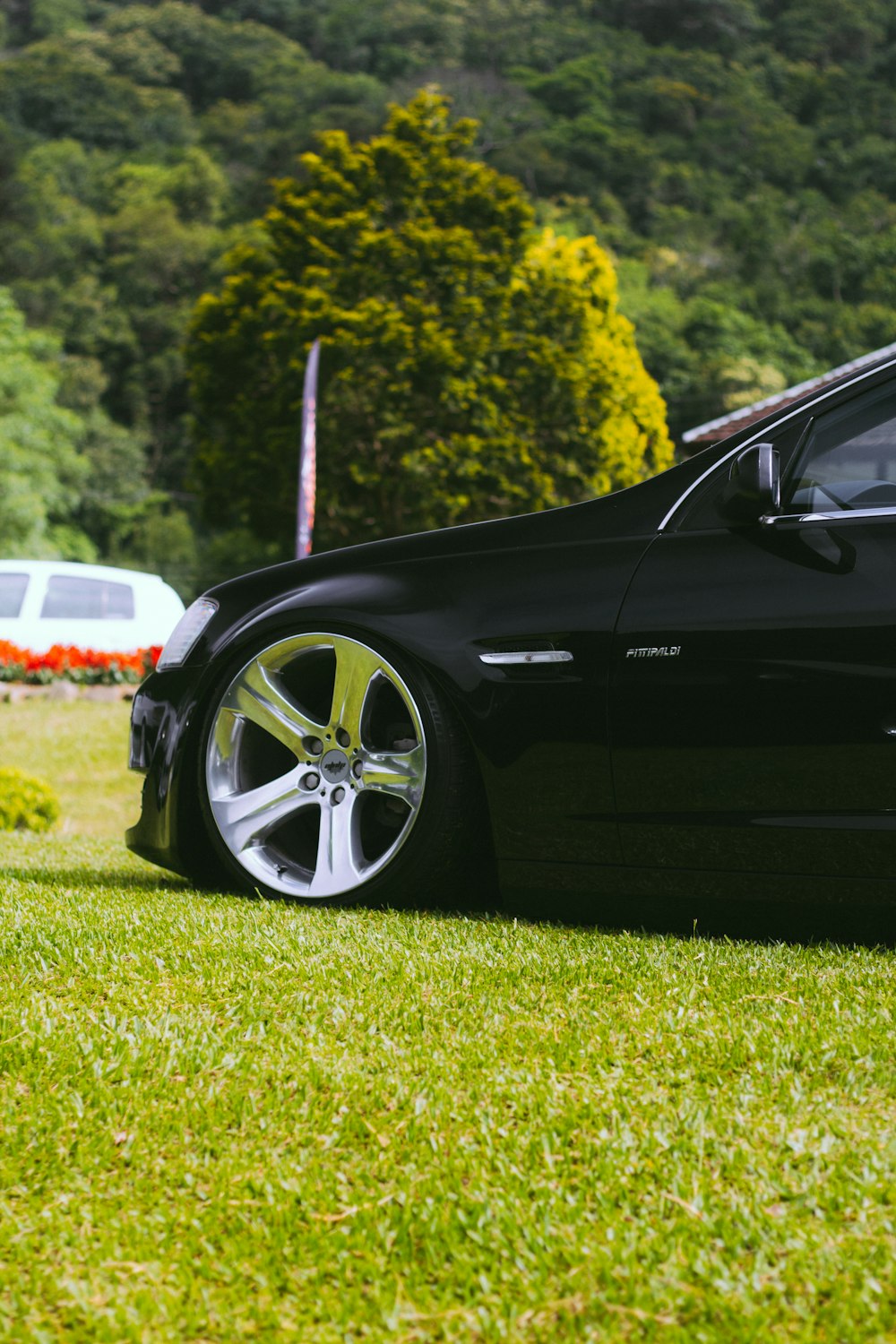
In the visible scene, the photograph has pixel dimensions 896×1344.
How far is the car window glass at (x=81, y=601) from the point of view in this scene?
15680mm

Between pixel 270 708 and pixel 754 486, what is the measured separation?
4.94 ft

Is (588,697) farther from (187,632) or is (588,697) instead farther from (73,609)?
(73,609)

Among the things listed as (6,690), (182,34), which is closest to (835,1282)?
(6,690)

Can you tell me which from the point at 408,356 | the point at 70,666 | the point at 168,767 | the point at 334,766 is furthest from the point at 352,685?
the point at 408,356

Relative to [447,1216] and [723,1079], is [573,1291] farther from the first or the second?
[723,1079]

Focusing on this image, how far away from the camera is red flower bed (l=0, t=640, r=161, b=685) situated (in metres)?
14.4

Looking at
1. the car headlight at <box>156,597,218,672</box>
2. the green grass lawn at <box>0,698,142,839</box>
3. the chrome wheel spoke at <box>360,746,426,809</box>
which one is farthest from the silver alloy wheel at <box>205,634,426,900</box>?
the green grass lawn at <box>0,698,142,839</box>

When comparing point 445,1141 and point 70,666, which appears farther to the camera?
point 70,666

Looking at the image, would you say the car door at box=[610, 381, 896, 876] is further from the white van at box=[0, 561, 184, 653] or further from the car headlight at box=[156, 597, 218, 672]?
the white van at box=[0, 561, 184, 653]

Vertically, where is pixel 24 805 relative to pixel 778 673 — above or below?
below

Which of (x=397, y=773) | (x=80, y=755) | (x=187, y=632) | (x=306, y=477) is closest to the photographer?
(x=397, y=773)

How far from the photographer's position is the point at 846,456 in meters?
3.49

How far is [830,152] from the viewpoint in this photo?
78.6 m

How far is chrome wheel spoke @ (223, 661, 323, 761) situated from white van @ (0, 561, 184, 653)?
38.6ft
